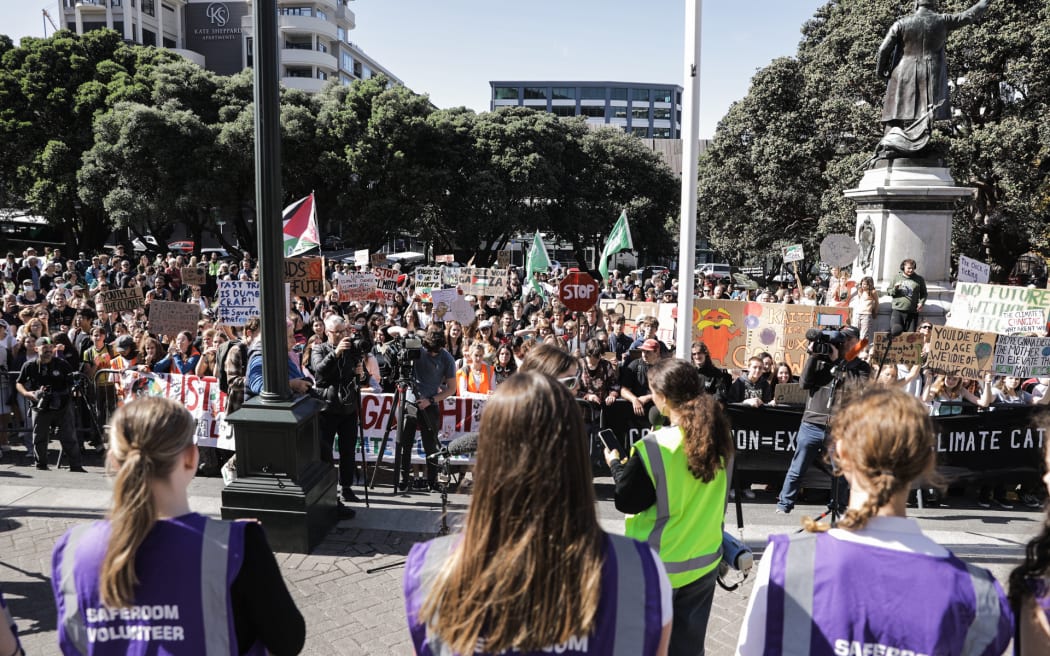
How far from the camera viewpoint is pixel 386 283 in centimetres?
1531

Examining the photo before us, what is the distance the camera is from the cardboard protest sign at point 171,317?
10383 millimetres

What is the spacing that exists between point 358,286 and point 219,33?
6699 centimetres

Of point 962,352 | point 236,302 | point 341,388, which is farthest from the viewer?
point 236,302

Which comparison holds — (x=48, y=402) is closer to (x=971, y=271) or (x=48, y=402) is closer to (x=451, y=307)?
(x=451, y=307)

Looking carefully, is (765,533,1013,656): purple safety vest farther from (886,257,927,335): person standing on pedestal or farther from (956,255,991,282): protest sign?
(956,255,991,282): protest sign

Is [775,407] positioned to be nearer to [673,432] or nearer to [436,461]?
[436,461]

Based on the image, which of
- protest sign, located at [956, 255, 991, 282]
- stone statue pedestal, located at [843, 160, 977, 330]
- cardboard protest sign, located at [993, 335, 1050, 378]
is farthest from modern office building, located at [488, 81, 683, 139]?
cardboard protest sign, located at [993, 335, 1050, 378]

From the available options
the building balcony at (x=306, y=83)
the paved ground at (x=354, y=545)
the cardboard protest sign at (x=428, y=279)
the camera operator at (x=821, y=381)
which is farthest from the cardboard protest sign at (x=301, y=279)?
the building balcony at (x=306, y=83)

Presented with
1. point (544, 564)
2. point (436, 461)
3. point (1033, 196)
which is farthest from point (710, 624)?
point (1033, 196)

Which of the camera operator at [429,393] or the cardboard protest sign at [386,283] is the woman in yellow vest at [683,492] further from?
the cardboard protest sign at [386,283]

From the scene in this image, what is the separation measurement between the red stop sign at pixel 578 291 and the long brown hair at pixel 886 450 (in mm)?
7318

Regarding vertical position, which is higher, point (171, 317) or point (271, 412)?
point (171, 317)

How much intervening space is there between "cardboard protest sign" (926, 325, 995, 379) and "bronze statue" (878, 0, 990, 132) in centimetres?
784

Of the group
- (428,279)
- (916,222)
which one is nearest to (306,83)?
(428,279)
